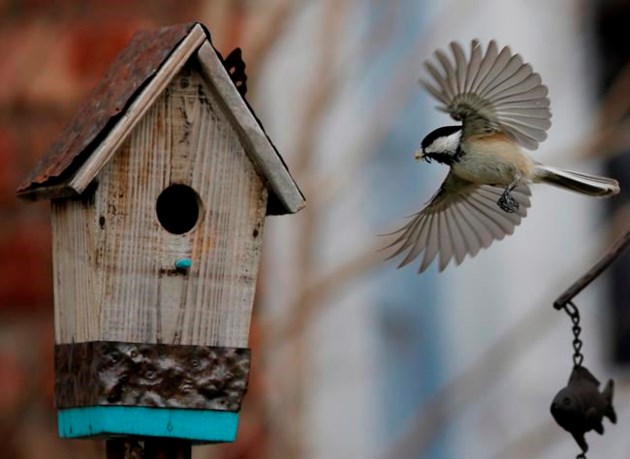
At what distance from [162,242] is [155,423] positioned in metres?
0.25

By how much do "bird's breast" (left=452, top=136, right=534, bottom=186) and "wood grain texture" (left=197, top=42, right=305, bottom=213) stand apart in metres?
0.47

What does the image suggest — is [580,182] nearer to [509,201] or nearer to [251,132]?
[509,201]

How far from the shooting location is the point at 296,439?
149 inches

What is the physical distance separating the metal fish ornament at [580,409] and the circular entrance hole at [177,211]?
0.58m

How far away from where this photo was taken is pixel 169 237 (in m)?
2.46

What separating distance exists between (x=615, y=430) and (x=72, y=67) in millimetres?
1839

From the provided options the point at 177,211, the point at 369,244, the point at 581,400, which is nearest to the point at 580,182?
the point at 581,400

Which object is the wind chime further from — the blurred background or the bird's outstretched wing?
the blurred background

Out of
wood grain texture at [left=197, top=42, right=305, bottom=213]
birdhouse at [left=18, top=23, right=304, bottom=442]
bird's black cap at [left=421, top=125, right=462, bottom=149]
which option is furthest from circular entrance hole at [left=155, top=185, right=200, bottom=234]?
bird's black cap at [left=421, top=125, right=462, bottom=149]

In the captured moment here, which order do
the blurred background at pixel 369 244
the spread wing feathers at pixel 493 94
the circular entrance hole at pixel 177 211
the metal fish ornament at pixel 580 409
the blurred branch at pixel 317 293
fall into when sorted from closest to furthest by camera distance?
the metal fish ornament at pixel 580 409 → the circular entrance hole at pixel 177 211 → the spread wing feathers at pixel 493 94 → the blurred background at pixel 369 244 → the blurred branch at pixel 317 293

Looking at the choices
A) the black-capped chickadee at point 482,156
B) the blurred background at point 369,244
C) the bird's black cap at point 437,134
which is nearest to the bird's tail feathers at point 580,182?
the black-capped chickadee at point 482,156

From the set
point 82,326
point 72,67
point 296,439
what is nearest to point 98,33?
point 72,67

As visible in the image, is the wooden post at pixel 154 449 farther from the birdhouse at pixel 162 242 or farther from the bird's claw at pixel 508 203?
the bird's claw at pixel 508 203

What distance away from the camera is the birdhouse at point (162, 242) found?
2.40 meters
